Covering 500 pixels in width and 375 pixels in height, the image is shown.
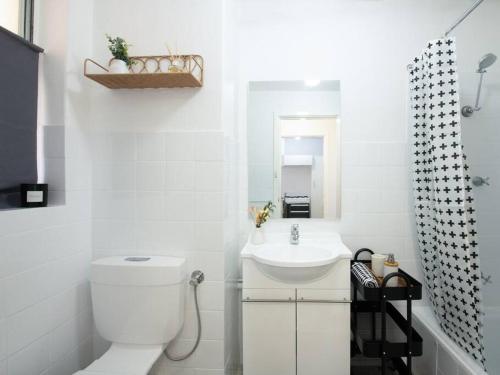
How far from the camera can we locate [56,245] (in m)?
1.29

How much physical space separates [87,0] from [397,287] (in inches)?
85.1

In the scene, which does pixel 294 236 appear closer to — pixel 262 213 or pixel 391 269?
pixel 262 213

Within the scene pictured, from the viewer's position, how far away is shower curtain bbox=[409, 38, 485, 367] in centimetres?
134

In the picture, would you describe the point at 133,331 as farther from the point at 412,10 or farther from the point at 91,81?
the point at 412,10

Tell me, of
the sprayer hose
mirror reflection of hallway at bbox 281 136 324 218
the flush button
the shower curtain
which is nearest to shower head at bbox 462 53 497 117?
the shower curtain

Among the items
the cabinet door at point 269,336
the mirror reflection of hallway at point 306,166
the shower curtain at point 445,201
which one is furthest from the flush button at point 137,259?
the shower curtain at point 445,201

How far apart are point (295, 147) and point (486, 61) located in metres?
1.19

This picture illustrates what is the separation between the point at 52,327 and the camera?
1266mm

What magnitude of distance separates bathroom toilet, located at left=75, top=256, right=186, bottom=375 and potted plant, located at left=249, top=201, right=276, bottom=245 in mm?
522

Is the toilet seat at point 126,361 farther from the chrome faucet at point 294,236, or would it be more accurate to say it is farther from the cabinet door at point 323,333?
the chrome faucet at point 294,236

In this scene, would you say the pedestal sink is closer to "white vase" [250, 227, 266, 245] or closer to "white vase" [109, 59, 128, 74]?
"white vase" [250, 227, 266, 245]

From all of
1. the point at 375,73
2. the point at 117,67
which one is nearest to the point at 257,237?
the point at 117,67

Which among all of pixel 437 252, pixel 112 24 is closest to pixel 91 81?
pixel 112 24

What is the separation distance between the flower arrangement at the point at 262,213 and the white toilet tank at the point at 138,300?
0.58 m
